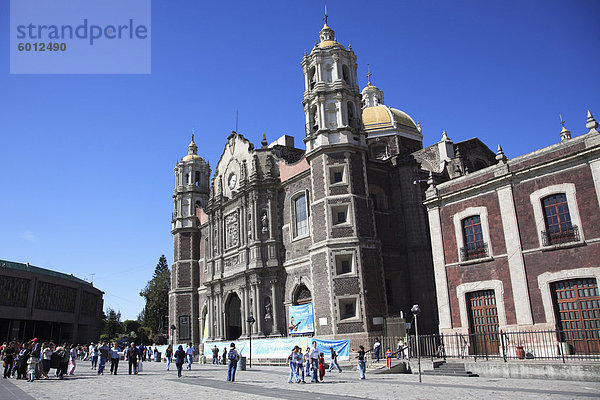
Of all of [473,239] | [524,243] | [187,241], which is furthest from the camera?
[187,241]

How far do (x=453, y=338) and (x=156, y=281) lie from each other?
194 feet

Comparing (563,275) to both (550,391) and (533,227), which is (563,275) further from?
(550,391)

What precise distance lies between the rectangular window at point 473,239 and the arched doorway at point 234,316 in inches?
842

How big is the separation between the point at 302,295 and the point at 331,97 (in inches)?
531

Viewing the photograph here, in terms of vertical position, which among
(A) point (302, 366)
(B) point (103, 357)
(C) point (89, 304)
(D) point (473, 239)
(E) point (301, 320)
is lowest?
(A) point (302, 366)

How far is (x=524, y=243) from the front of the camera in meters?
22.1

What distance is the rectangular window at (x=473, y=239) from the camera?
2403 centimetres

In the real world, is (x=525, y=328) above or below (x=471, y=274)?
below

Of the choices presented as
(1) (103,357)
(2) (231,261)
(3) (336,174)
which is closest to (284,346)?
(1) (103,357)

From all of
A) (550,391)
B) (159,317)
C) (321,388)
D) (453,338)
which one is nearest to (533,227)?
(453,338)

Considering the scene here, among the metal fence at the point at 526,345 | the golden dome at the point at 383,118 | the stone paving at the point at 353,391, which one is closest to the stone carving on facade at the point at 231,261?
the golden dome at the point at 383,118

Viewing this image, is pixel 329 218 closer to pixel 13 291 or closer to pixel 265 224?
pixel 265 224

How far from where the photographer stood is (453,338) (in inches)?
955

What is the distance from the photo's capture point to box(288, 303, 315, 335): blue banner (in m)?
31.3
